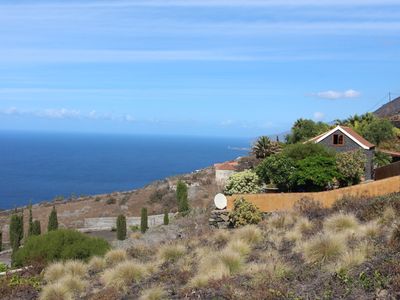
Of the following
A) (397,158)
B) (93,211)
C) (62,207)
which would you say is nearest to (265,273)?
(397,158)

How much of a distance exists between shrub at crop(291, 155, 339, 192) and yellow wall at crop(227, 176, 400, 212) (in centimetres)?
346

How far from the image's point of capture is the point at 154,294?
1033 centimetres

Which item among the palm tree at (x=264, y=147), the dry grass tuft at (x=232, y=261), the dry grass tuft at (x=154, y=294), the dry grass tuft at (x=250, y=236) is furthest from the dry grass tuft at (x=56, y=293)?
the palm tree at (x=264, y=147)

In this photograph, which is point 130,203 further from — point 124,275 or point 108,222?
point 124,275

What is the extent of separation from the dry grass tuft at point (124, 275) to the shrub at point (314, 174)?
13051 millimetres

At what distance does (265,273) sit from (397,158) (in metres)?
30.3

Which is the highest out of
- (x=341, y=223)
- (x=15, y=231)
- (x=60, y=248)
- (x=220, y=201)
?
(x=220, y=201)

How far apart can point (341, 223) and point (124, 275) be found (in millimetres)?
5855

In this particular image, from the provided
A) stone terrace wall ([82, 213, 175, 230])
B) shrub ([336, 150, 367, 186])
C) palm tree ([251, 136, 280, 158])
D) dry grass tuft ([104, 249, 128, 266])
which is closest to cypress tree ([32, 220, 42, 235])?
stone terrace wall ([82, 213, 175, 230])

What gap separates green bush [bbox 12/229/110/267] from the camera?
1922 centimetres

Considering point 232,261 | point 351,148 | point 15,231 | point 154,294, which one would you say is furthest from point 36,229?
point 154,294

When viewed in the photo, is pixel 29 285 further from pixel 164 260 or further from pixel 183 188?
pixel 183 188

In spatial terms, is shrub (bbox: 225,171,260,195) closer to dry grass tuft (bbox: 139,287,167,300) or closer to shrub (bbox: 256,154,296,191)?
shrub (bbox: 256,154,296,191)

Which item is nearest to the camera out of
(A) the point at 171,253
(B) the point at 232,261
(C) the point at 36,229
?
(B) the point at 232,261
